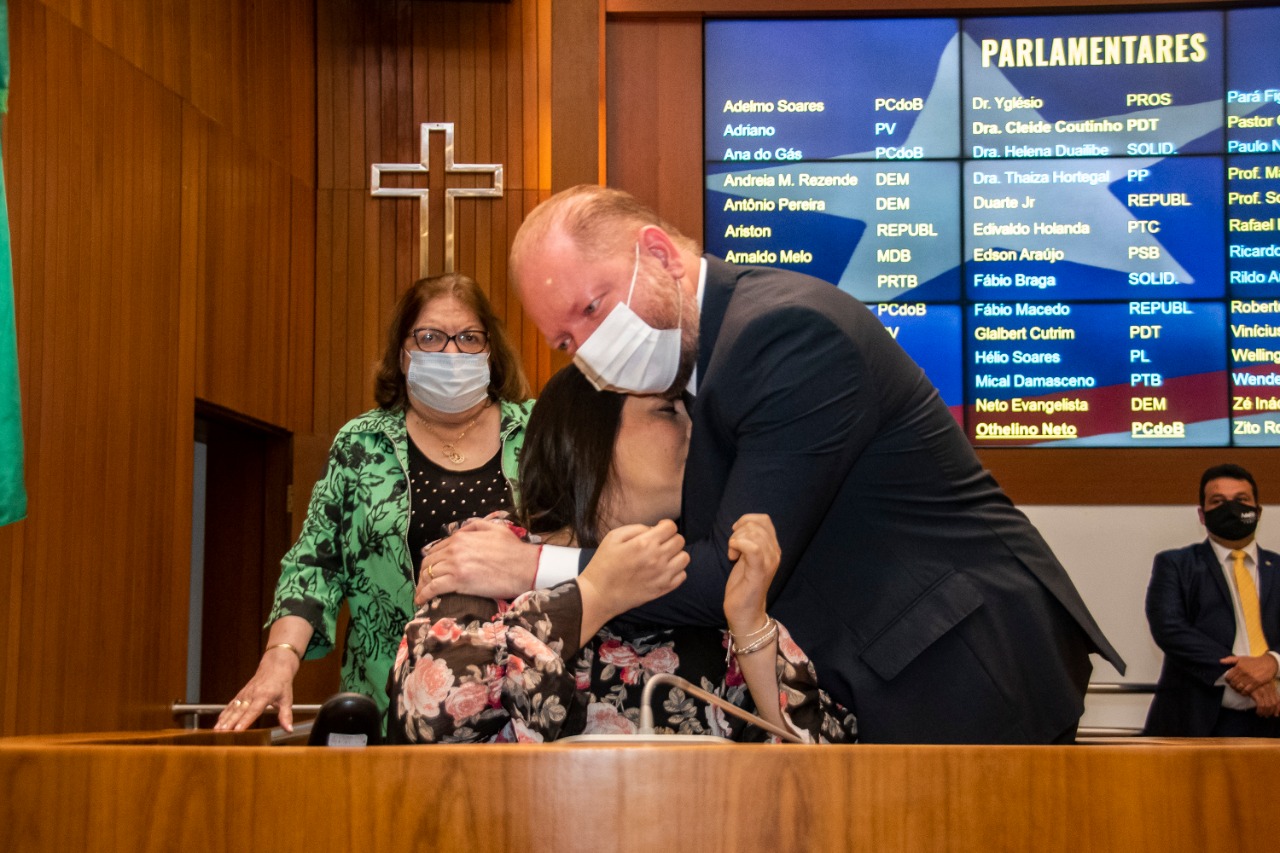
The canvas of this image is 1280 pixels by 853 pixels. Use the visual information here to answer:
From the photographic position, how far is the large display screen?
576 centimetres

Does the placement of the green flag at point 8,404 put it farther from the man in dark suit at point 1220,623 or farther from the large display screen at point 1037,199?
the man in dark suit at point 1220,623

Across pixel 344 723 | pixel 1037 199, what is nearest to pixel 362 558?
pixel 344 723

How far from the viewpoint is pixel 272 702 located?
2344mm

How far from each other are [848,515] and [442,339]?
4.65ft

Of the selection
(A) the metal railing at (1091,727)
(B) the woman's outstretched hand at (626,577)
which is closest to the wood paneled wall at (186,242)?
(A) the metal railing at (1091,727)

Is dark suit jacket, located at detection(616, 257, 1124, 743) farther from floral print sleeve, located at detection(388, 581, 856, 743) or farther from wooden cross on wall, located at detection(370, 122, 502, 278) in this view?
wooden cross on wall, located at detection(370, 122, 502, 278)

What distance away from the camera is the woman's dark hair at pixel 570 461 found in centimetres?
190

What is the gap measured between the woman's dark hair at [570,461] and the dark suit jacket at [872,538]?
0.44ft

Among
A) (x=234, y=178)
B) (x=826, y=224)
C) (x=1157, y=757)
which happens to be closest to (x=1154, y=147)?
(x=826, y=224)

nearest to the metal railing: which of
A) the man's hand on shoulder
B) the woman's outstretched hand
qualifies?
the man's hand on shoulder

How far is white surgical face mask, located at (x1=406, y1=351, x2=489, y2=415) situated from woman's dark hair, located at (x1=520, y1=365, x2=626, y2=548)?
38.4 inches

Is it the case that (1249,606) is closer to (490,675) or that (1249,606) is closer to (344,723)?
(490,675)

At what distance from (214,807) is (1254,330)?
5.48 metres

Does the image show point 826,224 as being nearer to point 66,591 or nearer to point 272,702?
point 66,591
